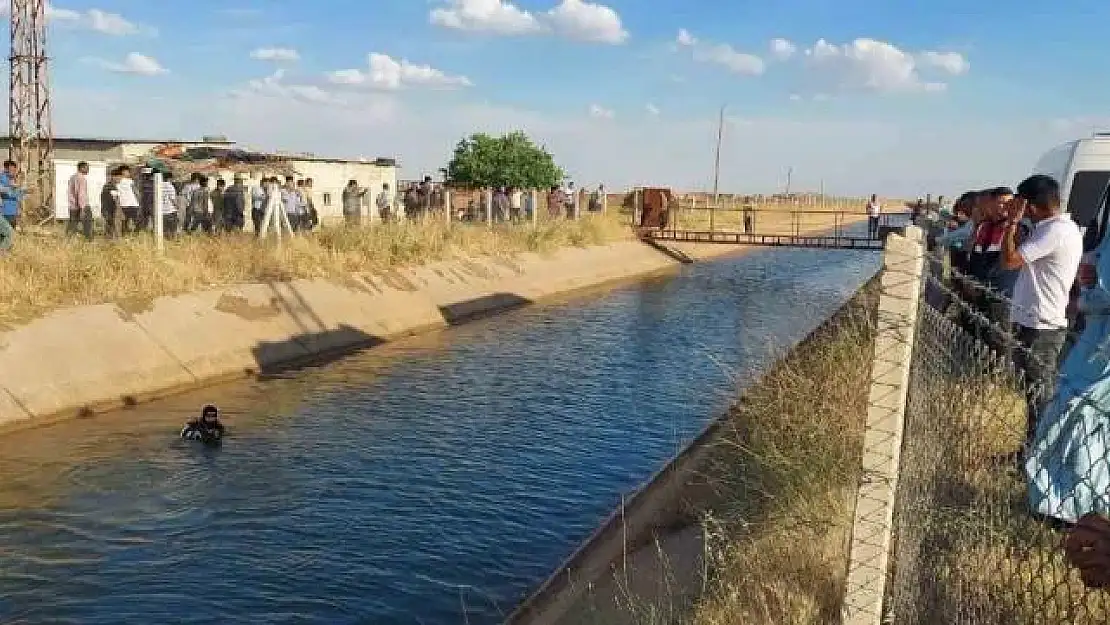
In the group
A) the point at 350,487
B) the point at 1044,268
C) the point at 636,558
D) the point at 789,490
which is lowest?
the point at 350,487

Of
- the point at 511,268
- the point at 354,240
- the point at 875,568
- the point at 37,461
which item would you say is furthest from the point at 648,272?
the point at 875,568

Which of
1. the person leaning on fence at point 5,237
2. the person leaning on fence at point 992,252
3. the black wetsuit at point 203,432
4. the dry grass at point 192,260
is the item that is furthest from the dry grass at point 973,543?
the person leaning on fence at point 5,237

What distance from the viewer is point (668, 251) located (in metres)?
45.7

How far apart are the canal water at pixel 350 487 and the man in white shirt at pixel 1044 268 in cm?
423

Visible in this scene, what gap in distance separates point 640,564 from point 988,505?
9.26 feet

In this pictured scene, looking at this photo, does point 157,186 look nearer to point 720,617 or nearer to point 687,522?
point 687,522

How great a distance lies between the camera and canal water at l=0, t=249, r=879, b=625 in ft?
26.3

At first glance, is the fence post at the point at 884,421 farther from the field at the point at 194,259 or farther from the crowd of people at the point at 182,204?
the crowd of people at the point at 182,204

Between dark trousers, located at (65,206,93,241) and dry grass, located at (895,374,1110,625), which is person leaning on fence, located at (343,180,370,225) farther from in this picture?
dry grass, located at (895,374,1110,625)

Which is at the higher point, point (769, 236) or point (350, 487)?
point (769, 236)

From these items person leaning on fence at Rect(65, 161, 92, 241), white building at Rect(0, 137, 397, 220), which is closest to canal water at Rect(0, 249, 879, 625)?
person leaning on fence at Rect(65, 161, 92, 241)

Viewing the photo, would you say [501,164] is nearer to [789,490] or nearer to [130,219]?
[130,219]

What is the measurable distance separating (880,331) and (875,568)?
3.14 ft

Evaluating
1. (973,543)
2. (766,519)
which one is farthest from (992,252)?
(973,543)
